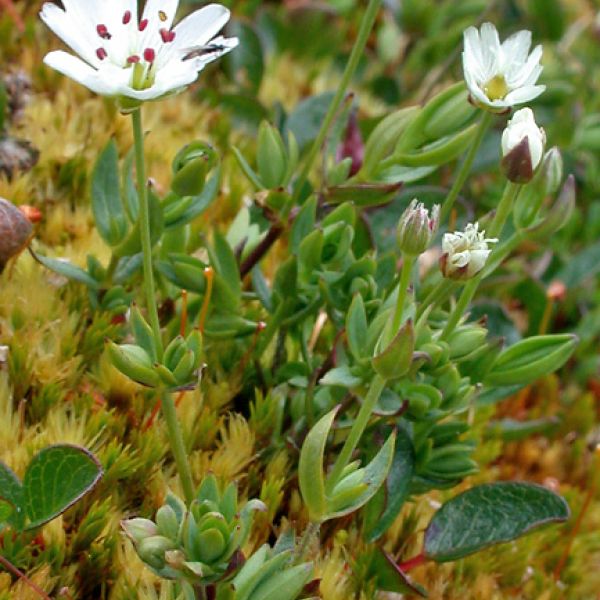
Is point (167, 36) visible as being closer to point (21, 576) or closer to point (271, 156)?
point (271, 156)

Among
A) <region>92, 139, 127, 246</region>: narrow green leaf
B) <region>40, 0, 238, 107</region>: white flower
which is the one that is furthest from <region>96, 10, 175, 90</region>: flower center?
<region>92, 139, 127, 246</region>: narrow green leaf

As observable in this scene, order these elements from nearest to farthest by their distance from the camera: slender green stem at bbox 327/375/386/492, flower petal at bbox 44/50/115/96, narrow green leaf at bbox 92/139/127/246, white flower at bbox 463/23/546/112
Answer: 1. flower petal at bbox 44/50/115/96
2. slender green stem at bbox 327/375/386/492
3. white flower at bbox 463/23/546/112
4. narrow green leaf at bbox 92/139/127/246

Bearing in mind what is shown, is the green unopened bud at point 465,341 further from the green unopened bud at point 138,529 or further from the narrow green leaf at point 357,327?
the green unopened bud at point 138,529

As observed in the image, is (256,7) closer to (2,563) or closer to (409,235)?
(409,235)

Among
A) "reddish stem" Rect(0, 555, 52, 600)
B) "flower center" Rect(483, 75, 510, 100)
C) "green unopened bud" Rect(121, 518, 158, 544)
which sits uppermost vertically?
"flower center" Rect(483, 75, 510, 100)

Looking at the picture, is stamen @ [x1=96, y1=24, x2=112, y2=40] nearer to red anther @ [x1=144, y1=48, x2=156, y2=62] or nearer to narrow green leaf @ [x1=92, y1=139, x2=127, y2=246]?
red anther @ [x1=144, y1=48, x2=156, y2=62]

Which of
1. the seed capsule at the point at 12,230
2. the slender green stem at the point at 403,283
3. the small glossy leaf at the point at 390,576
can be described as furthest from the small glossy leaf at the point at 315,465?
the seed capsule at the point at 12,230
